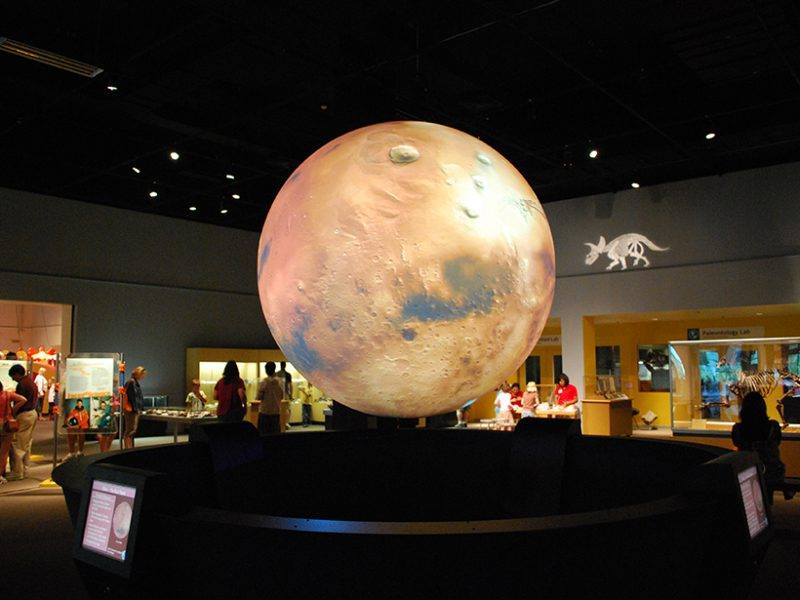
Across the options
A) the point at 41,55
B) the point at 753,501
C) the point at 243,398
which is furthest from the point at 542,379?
the point at 753,501

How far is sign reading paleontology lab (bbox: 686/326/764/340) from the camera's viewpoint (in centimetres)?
1349

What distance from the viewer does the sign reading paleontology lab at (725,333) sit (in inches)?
531

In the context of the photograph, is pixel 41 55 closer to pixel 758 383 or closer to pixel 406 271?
pixel 406 271

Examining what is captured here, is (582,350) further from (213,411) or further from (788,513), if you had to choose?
(213,411)

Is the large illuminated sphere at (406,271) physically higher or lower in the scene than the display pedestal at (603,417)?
higher

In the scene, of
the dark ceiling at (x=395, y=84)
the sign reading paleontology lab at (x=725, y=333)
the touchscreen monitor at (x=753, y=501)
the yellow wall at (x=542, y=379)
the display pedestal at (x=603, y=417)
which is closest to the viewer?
the touchscreen monitor at (x=753, y=501)

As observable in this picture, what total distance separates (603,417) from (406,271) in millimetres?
10476

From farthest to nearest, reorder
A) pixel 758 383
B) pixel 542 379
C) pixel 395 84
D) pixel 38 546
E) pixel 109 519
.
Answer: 1. pixel 542 379
2. pixel 758 383
3. pixel 395 84
4. pixel 38 546
5. pixel 109 519

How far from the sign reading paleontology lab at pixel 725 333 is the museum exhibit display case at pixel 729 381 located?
12.6ft

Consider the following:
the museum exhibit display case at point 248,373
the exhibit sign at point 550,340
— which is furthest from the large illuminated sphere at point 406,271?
the exhibit sign at point 550,340

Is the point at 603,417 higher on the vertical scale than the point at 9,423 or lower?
lower

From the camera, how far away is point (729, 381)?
9.99m

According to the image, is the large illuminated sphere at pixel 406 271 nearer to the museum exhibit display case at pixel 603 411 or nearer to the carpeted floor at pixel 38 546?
the carpeted floor at pixel 38 546

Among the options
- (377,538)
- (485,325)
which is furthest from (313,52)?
(377,538)
